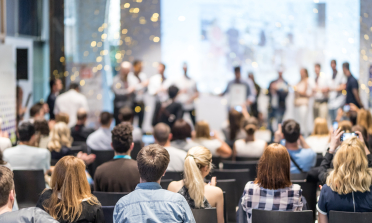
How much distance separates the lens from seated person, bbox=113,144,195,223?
5.73 feet

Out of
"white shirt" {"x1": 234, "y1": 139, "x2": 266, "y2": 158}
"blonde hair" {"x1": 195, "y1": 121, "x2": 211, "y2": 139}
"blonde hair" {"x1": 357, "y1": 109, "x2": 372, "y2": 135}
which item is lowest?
"white shirt" {"x1": 234, "y1": 139, "x2": 266, "y2": 158}

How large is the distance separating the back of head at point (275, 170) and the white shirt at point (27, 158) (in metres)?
2.15

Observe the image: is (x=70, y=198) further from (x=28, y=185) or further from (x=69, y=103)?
(x=69, y=103)

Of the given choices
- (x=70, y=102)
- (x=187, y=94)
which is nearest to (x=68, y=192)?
(x=70, y=102)

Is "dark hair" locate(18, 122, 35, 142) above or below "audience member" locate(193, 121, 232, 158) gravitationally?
above

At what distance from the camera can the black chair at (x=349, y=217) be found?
2146 millimetres

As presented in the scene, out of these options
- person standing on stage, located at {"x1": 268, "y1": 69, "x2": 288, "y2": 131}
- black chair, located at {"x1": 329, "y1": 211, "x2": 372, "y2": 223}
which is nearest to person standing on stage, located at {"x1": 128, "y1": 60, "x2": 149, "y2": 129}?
person standing on stage, located at {"x1": 268, "y1": 69, "x2": 288, "y2": 131}

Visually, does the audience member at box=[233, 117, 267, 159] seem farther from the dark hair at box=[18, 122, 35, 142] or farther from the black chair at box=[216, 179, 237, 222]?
the dark hair at box=[18, 122, 35, 142]

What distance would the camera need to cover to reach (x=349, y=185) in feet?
7.59

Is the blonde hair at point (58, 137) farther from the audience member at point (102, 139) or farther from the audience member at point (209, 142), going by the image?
the audience member at point (209, 142)

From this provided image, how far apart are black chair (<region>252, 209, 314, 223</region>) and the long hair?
3.00 ft

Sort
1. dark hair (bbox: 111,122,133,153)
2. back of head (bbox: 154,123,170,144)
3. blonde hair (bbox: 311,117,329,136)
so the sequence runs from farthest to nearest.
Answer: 1. blonde hair (bbox: 311,117,329,136)
2. back of head (bbox: 154,123,170,144)
3. dark hair (bbox: 111,122,133,153)

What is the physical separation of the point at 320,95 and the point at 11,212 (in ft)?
26.2

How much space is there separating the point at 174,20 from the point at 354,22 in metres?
4.46
